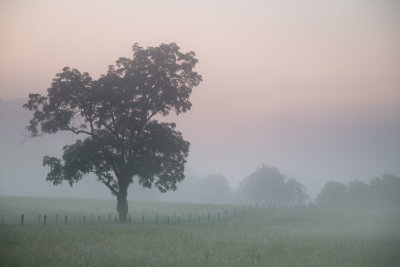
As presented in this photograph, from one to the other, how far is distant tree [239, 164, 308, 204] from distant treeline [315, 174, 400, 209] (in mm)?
12260

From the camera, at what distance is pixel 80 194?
148 m

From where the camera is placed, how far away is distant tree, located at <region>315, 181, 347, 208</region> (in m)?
109

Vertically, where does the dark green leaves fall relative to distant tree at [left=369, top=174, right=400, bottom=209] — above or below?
above

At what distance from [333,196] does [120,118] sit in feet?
290

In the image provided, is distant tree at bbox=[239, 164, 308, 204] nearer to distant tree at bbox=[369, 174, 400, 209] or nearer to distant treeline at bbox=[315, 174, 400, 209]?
distant treeline at bbox=[315, 174, 400, 209]

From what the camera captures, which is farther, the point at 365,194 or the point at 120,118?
the point at 365,194

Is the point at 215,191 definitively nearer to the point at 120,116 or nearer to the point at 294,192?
the point at 294,192

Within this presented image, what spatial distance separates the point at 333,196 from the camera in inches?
4328

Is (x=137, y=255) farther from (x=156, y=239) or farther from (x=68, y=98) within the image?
(x=68, y=98)

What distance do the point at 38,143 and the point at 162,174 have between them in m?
165

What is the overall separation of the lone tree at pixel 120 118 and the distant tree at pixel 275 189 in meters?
87.5

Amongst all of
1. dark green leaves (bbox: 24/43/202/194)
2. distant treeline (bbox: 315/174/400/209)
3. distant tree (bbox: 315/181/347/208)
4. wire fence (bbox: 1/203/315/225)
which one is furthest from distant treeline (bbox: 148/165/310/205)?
dark green leaves (bbox: 24/43/202/194)

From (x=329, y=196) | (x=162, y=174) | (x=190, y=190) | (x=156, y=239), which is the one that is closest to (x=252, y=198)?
(x=329, y=196)

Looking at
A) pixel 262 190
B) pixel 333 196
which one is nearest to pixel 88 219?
pixel 333 196
